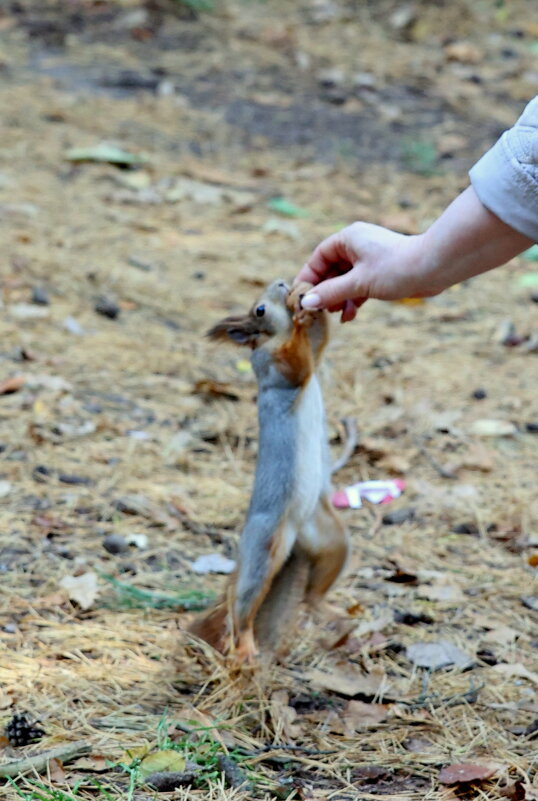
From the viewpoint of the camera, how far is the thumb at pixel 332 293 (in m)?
Answer: 2.09

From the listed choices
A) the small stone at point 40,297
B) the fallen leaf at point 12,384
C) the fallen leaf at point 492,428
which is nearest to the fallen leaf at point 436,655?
the fallen leaf at point 492,428

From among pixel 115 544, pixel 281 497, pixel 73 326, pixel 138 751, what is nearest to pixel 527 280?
pixel 73 326

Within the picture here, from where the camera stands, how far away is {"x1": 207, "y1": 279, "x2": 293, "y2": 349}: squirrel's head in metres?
2.43

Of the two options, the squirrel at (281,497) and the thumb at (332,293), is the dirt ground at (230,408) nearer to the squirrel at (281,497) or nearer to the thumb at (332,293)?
the squirrel at (281,497)

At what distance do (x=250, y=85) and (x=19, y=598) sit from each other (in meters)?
5.28

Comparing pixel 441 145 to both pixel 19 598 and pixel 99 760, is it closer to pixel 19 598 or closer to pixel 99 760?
pixel 19 598

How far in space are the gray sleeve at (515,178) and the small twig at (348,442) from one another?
1.68 meters

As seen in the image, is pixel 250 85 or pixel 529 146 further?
pixel 250 85

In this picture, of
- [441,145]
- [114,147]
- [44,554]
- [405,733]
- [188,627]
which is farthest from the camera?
[441,145]

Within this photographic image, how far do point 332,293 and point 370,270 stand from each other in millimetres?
114

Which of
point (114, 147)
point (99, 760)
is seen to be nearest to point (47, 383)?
point (99, 760)

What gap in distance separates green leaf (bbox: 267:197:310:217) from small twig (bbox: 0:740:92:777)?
4002mm

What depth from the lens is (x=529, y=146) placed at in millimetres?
1750

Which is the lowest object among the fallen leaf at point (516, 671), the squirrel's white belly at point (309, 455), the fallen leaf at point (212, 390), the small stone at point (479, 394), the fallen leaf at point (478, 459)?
the fallen leaf at point (212, 390)
